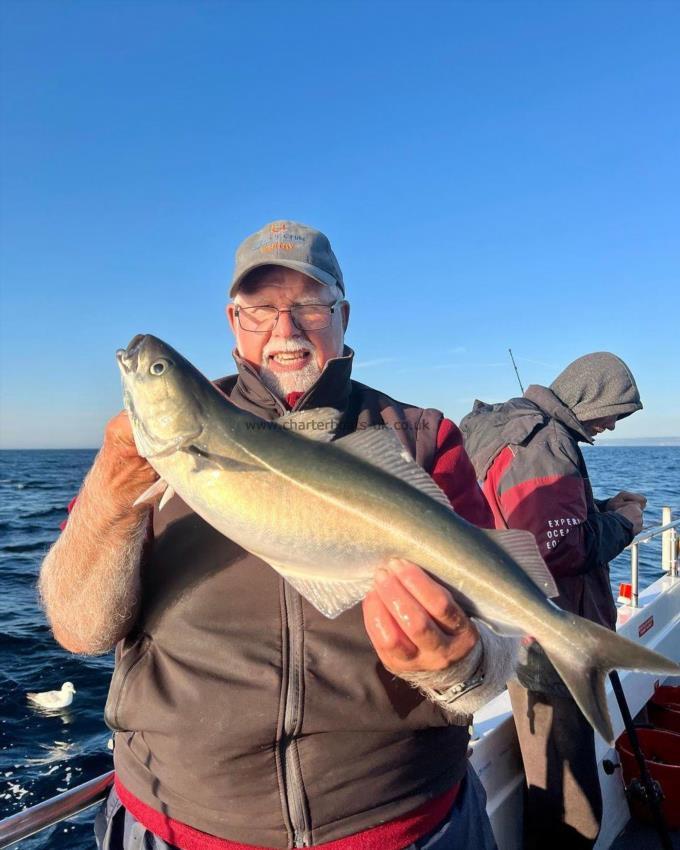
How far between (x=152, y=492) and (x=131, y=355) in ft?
2.13

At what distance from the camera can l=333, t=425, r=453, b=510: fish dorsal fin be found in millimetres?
2664

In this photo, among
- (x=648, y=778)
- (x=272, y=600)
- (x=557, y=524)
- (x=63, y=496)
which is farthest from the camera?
(x=63, y=496)

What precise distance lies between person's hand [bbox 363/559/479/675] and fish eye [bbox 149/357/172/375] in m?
1.29

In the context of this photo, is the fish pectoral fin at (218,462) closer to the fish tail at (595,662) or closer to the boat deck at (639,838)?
the fish tail at (595,662)

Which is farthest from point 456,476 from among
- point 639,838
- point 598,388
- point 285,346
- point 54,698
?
point 54,698

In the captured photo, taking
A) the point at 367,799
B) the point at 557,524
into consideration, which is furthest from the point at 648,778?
the point at 367,799

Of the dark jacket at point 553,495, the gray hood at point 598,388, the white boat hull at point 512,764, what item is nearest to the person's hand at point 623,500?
the dark jacket at point 553,495

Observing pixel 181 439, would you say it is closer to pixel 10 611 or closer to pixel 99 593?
pixel 99 593

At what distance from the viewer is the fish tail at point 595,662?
2535 mm

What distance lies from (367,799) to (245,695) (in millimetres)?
672

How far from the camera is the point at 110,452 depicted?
254 centimetres

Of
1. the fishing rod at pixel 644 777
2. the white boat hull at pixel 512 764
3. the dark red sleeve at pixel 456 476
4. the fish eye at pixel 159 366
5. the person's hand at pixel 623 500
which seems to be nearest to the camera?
the fish eye at pixel 159 366

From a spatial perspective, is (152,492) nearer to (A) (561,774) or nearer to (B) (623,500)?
(A) (561,774)

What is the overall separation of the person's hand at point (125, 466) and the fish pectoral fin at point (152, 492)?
0.04 m
